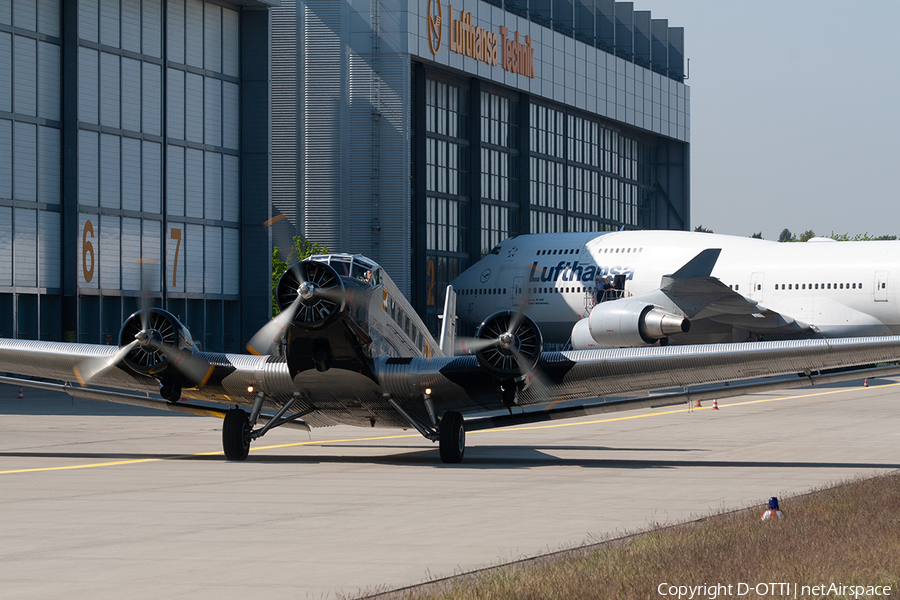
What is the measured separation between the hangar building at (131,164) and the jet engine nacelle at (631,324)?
661 inches

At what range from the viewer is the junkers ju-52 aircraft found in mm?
17891

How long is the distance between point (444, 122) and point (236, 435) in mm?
48525

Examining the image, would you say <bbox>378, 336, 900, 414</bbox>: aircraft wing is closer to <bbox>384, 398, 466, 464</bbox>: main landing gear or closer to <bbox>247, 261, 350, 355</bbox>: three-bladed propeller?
<bbox>384, 398, 466, 464</bbox>: main landing gear

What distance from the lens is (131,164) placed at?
49094 mm

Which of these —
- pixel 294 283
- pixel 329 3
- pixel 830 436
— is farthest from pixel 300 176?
pixel 294 283

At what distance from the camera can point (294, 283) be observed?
1719 cm

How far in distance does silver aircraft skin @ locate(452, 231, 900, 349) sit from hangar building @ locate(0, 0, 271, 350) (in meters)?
14.0

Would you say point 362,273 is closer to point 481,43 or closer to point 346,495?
point 346,495

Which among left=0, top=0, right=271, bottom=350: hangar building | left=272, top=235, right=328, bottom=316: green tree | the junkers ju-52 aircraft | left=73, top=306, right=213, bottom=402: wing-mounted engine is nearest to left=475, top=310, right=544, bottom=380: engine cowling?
the junkers ju-52 aircraft

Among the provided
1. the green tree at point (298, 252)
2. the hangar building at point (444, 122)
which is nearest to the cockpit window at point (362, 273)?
the green tree at point (298, 252)

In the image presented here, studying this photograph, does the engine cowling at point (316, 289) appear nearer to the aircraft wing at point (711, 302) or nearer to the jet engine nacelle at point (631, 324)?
the jet engine nacelle at point (631, 324)

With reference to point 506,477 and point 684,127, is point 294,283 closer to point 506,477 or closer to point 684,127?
point 506,477

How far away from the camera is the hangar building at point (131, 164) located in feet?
146

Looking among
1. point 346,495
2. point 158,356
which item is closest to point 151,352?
point 158,356
